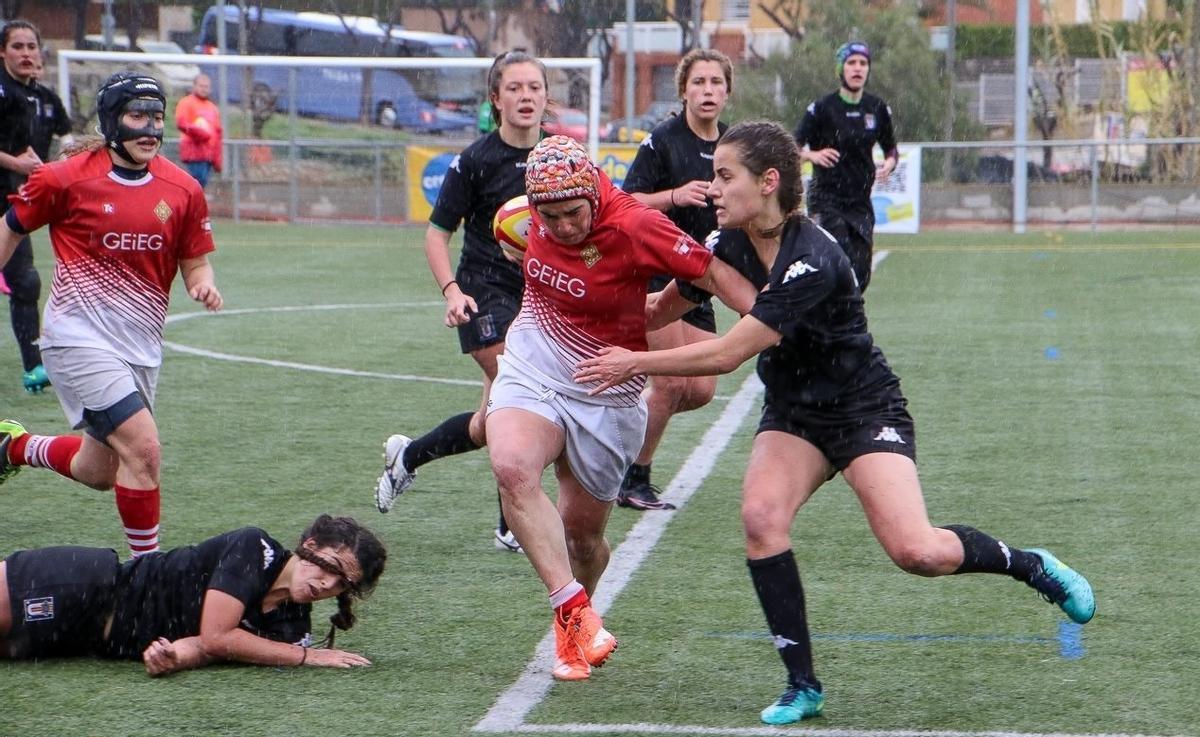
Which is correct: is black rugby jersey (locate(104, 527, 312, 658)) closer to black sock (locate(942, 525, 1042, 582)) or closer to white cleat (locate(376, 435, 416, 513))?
white cleat (locate(376, 435, 416, 513))

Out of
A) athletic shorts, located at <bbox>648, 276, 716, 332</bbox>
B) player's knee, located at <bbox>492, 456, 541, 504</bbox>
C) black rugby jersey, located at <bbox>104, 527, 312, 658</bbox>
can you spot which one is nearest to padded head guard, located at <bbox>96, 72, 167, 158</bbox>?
black rugby jersey, located at <bbox>104, 527, 312, 658</bbox>

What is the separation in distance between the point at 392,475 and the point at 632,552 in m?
1.10

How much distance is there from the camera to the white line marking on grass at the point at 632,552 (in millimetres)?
4754

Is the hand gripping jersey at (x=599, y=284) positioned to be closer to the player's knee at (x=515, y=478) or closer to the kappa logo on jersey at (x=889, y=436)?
the player's knee at (x=515, y=478)

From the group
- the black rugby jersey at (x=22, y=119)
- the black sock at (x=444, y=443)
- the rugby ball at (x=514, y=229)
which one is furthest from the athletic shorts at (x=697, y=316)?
the black rugby jersey at (x=22, y=119)

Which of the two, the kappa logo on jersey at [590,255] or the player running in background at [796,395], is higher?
the kappa logo on jersey at [590,255]

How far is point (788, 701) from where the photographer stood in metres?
4.64

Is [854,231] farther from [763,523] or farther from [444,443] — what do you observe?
[763,523]

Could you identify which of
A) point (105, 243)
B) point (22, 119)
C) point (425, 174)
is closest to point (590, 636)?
point (105, 243)

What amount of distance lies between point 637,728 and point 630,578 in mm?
1730

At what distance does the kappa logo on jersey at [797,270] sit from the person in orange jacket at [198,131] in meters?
20.6

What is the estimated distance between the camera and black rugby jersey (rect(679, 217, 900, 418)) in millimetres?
4676

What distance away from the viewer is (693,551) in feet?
22.2

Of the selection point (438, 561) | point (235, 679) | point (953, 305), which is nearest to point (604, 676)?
point (235, 679)
